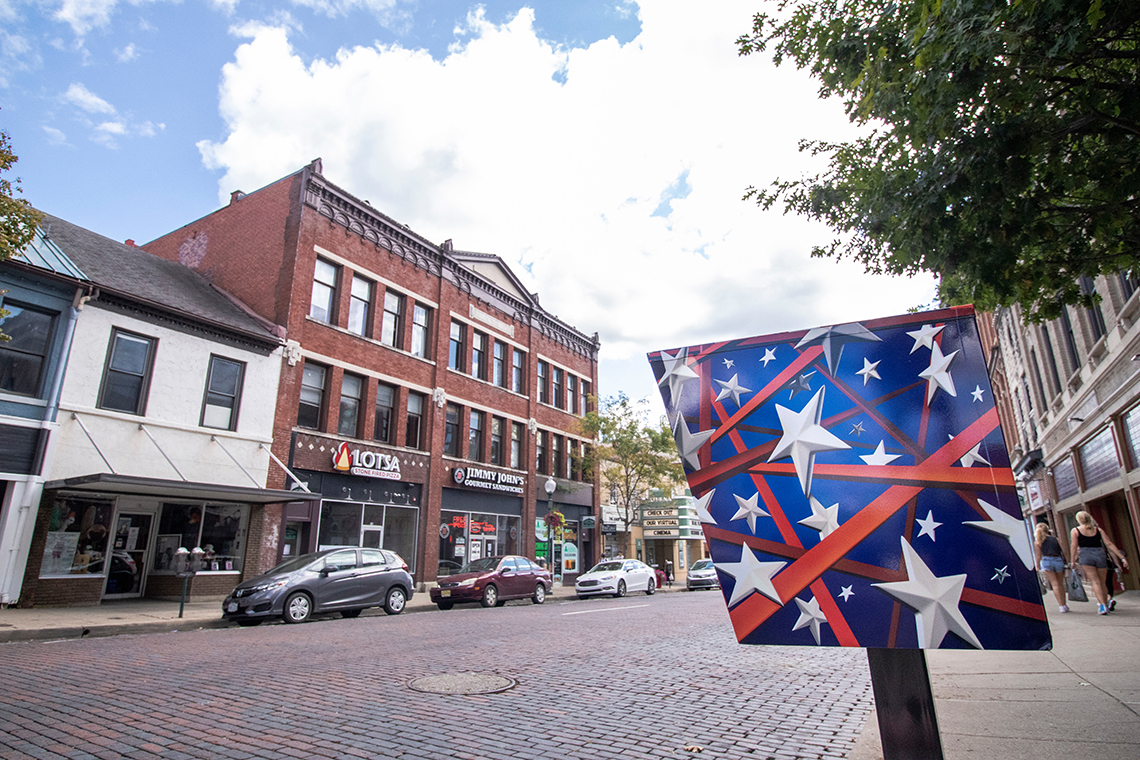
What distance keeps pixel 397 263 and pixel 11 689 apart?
2017cm

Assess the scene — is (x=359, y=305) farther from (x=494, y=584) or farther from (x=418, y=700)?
(x=418, y=700)

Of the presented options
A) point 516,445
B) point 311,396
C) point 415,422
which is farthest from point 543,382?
point 311,396

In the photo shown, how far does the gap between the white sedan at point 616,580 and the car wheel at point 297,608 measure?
1201 cm

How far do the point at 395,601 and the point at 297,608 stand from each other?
2966 millimetres

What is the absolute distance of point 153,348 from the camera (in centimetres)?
1720

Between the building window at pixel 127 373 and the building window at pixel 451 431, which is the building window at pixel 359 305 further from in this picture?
the building window at pixel 127 373

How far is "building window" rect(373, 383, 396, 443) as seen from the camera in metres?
23.6

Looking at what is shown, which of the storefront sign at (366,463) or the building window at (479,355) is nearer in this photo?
the storefront sign at (366,463)

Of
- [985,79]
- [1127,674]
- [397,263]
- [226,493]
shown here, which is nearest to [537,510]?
[397,263]

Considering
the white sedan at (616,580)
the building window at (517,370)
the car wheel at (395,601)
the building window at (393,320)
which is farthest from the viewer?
the building window at (517,370)

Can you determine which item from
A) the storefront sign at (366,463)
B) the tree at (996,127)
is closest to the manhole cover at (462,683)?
the tree at (996,127)

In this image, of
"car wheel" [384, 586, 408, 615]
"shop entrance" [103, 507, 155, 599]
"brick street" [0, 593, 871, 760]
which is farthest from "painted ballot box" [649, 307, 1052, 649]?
"shop entrance" [103, 507, 155, 599]

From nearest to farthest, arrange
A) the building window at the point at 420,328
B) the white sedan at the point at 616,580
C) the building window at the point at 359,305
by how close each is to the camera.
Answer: the building window at the point at 359,305 → the white sedan at the point at 616,580 → the building window at the point at 420,328

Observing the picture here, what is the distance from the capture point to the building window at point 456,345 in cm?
2755
